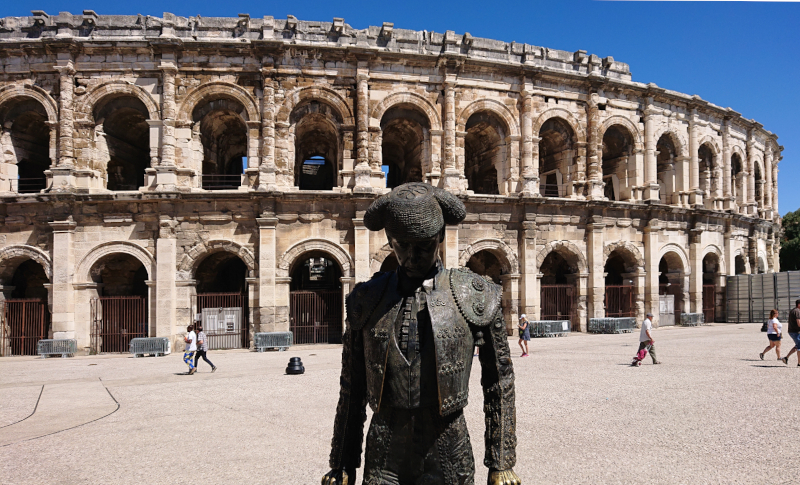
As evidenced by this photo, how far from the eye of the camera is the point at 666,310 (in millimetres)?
19391

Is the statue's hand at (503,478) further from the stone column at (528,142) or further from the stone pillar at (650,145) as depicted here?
the stone pillar at (650,145)

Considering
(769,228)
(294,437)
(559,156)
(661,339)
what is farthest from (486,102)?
(769,228)

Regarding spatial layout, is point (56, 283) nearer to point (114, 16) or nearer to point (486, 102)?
point (114, 16)

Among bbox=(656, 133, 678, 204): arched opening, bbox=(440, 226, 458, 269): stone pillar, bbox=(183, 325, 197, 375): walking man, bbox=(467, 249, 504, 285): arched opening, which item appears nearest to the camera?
bbox=(183, 325, 197, 375): walking man

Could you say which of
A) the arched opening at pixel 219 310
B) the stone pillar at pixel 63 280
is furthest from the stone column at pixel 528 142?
the stone pillar at pixel 63 280

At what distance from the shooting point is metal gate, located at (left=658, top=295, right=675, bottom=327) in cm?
1919

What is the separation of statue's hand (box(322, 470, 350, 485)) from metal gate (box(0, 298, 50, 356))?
16.6 m

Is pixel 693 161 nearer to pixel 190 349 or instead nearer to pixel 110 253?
pixel 190 349

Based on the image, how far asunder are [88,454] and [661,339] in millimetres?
15399

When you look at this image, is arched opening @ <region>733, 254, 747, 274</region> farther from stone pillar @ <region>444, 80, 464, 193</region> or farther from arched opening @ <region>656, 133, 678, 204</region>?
stone pillar @ <region>444, 80, 464, 193</region>

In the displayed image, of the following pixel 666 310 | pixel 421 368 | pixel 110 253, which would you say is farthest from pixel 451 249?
pixel 421 368

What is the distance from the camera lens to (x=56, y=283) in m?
14.5

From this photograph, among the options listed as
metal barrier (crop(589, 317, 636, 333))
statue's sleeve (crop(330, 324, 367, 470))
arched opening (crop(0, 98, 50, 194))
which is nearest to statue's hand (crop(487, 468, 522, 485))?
statue's sleeve (crop(330, 324, 367, 470))

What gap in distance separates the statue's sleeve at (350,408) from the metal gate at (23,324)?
16634 millimetres
